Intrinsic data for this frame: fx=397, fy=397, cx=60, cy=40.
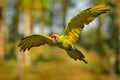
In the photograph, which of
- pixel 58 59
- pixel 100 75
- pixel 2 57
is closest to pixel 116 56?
pixel 100 75

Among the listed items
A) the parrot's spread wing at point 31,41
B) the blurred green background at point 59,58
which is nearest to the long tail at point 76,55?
the parrot's spread wing at point 31,41

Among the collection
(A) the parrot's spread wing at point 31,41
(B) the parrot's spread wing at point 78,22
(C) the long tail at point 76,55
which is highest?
(B) the parrot's spread wing at point 78,22

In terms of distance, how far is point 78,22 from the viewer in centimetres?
538

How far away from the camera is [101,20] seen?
93.6ft

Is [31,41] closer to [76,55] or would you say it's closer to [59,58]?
[76,55]

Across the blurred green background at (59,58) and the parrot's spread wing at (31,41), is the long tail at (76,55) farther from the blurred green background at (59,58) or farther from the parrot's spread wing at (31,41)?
the blurred green background at (59,58)

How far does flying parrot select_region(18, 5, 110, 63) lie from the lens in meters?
5.04

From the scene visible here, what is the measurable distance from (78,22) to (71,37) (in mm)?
226

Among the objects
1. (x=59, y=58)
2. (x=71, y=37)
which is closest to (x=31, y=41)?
(x=71, y=37)

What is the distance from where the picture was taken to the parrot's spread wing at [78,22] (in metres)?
5.17

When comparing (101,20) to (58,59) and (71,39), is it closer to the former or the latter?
(58,59)

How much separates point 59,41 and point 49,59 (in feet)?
104

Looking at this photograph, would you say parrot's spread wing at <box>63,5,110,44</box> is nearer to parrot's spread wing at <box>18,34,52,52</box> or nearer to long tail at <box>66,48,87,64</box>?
long tail at <box>66,48,87,64</box>

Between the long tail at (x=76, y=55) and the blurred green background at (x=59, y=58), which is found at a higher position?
the long tail at (x=76, y=55)
